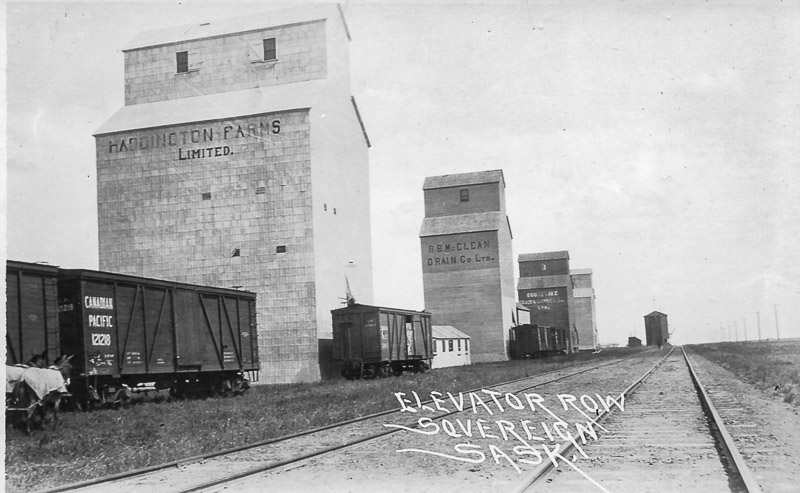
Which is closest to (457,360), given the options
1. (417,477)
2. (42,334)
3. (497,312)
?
(497,312)

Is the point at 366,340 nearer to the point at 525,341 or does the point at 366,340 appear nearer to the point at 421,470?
the point at 421,470

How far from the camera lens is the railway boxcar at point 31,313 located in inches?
509

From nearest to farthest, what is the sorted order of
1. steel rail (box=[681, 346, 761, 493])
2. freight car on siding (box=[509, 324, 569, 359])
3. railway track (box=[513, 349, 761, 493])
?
steel rail (box=[681, 346, 761, 493]) < railway track (box=[513, 349, 761, 493]) < freight car on siding (box=[509, 324, 569, 359])

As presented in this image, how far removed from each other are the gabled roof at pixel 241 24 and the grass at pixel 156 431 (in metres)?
16.5

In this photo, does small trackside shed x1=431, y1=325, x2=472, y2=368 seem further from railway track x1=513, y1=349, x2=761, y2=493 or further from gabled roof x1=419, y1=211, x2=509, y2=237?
railway track x1=513, y1=349, x2=761, y2=493

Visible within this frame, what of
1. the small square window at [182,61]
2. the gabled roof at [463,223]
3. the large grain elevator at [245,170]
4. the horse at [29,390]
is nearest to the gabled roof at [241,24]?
the large grain elevator at [245,170]

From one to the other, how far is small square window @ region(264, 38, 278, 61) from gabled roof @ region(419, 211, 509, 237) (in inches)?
907

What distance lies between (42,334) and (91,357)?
189 cm

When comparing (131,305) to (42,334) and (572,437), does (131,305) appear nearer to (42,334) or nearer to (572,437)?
(42,334)

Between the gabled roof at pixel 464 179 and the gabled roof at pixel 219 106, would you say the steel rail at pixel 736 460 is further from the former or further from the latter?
the gabled roof at pixel 464 179

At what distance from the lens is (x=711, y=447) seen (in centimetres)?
1009

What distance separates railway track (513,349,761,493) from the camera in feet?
25.3

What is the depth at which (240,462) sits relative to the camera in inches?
384

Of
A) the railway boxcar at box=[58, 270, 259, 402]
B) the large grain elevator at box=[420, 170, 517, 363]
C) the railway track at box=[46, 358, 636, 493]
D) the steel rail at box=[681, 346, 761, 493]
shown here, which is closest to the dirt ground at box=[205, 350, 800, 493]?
the steel rail at box=[681, 346, 761, 493]
